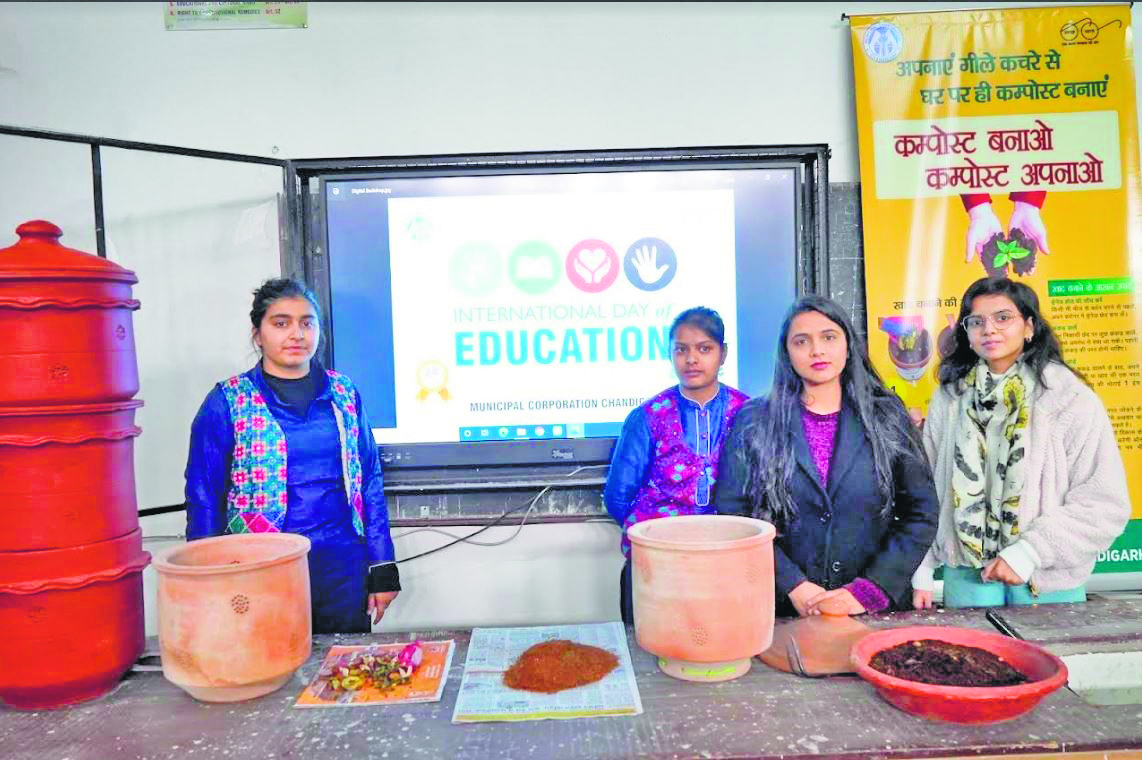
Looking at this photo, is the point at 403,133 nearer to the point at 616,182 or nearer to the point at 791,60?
the point at 616,182

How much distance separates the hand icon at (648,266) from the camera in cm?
269

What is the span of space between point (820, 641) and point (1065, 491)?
39.5 inches

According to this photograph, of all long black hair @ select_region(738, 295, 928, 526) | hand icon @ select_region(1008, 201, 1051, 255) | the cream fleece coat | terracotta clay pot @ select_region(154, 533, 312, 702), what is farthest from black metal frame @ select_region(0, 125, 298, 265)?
hand icon @ select_region(1008, 201, 1051, 255)

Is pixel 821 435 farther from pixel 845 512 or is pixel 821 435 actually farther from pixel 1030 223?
pixel 1030 223

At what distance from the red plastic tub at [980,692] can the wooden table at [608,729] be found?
20 mm

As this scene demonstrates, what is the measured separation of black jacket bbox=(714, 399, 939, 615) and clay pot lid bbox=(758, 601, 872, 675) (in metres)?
0.21

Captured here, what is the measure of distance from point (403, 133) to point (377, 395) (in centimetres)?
93

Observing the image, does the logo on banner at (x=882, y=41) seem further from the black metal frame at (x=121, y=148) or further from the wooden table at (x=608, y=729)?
the wooden table at (x=608, y=729)

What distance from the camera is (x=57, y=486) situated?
125cm

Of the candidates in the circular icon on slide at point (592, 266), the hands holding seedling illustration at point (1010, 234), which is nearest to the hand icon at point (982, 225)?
the hands holding seedling illustration at point (1010, 234)

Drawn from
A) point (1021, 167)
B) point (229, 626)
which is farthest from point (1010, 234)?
point (229, 626)

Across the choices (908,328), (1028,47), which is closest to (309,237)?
(908,328)

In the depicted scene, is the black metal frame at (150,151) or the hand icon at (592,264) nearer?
the black metal frame at (150,151)

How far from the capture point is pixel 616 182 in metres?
2.67
